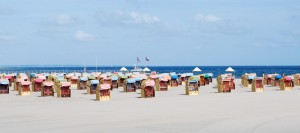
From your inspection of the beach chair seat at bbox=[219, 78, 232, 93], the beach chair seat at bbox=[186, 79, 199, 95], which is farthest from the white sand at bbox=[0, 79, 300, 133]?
the beach chair seat at bbox=[219, 78, 232, 93]

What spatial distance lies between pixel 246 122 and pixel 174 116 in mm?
2311

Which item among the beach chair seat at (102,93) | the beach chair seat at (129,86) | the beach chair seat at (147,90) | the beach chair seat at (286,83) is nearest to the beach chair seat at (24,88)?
Answer: the beach chair seat at (129,86)

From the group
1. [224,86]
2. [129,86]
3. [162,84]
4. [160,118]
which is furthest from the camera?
[162,84]

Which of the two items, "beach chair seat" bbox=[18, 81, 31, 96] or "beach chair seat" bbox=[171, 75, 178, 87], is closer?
"beach chair seat" bbox=[18, 81, 31, 96]

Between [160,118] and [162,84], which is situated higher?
[162,84]

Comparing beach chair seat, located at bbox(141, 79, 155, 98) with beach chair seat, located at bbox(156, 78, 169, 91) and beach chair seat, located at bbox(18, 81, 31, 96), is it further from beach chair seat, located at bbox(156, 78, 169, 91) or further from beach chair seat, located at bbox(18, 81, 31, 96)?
beach chair seat, located at bbox(18, 81, 31, 96)

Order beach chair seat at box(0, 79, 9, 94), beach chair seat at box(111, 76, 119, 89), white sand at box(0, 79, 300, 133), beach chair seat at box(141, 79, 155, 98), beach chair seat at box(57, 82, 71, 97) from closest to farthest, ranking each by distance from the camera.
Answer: white sand at box(0, 79, 300, 133)
beach chair seat at box(141, 79, 155, 98)
beach chair seat at box(57, 82, 71, 97)
beach chair seat at box(0, 79, 9, 94)
beach chair seat at box(111, 76, 119, 89)

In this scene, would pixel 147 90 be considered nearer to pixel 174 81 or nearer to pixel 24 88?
pixel 24 88

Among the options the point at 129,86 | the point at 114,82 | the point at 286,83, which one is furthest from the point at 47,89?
the point at 286,83

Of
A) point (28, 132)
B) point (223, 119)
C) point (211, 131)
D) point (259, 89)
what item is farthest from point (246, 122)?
point (259, 89)

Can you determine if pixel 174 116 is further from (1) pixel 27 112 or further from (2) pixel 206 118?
(1) pixel 27 112

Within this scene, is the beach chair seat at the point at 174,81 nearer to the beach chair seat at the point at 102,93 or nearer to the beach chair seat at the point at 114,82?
the beach chair seat at the point at 114,82

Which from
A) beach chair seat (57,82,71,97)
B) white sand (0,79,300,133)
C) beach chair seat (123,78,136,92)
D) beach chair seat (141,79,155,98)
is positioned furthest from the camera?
beach chair seat (123,78,136,92)

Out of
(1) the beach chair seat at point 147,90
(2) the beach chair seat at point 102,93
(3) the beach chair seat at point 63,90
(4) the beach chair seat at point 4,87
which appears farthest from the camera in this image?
(4) the beach chair seat at point 4,87
